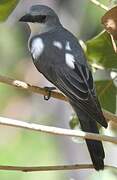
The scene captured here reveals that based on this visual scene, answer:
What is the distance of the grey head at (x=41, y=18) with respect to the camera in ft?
8.72

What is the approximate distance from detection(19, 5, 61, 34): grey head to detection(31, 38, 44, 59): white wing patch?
0.10 m

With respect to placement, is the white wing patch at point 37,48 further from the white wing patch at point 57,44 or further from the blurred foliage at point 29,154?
the blurred foliage at point 29,154

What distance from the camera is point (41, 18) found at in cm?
282

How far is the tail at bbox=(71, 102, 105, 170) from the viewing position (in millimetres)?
2027

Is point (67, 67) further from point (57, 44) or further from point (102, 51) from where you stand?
point (57, 44)

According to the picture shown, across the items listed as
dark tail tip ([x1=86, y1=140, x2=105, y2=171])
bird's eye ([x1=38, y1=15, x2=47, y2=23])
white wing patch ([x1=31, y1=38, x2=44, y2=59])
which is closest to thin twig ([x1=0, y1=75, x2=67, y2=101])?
dark tail tip ([x1=86, y1=140, x2=105, y2=171])

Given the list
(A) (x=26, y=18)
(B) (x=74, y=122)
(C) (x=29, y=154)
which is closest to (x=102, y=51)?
(B) (x=74, y=122)

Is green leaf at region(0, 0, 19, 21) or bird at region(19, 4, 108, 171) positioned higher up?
green leaf at region(0, 0, 19, 21)

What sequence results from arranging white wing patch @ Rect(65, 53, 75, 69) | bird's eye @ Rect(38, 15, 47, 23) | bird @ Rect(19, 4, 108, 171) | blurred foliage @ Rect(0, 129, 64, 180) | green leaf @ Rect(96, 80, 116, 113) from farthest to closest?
blurred foliage @ Rect(0, 129, 64, 180), bird's eye @ Rect(38, 15, 47, 23), white wing patch @ Rect(65, 53, 75, 69), green leaf @ Rect(96, 80, 116, 113), bird @ Rect(19, 4, 108, 171)

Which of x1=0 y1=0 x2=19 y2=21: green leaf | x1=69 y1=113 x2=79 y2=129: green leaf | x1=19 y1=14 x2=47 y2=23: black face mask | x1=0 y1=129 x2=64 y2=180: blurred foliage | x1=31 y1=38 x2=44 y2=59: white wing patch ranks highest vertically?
x1=0 y1=0 x2=19 y2=21: green leaf

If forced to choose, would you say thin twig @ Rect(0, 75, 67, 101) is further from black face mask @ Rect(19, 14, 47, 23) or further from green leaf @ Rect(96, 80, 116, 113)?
black face mask @ Rect(19, 14, 47, 23)

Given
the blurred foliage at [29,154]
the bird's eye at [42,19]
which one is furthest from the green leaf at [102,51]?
the blurred foliage at [29,154]

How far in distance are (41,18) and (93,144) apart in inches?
34.1

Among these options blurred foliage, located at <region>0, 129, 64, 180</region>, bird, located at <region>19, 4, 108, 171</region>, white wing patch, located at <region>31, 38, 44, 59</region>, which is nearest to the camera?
bird, located at <region>19, 4, 108, 171</region>
